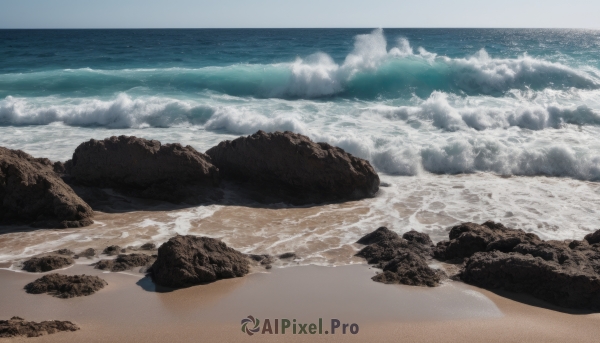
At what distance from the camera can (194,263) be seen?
5180 mm

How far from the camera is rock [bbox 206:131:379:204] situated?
8062 millimetres

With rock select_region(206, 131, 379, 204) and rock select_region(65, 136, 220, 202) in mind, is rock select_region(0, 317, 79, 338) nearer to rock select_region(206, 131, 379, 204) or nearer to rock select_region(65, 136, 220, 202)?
rock select_region(65, 136, 220, 202)

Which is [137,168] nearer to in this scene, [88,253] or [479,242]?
[88,253]

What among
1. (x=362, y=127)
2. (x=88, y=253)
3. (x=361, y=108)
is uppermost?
(x=361, y=108)

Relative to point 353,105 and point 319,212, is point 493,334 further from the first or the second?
point 353,105

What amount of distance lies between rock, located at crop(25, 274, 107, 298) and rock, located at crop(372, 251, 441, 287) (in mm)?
2549

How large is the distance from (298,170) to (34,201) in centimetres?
348

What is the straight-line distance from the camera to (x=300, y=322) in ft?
14.3

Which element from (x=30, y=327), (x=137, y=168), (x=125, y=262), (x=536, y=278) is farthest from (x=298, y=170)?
(x=30, y=327)

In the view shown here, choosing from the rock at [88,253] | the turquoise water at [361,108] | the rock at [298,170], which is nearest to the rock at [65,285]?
the rock at [88,253]

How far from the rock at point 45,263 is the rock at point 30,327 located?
1175mm

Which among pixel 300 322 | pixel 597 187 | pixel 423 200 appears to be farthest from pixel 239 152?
pixel 597 187

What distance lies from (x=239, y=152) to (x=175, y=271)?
3.47m

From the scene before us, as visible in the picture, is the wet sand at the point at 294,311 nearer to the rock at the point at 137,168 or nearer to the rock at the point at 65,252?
the rock at the point at 65,252
